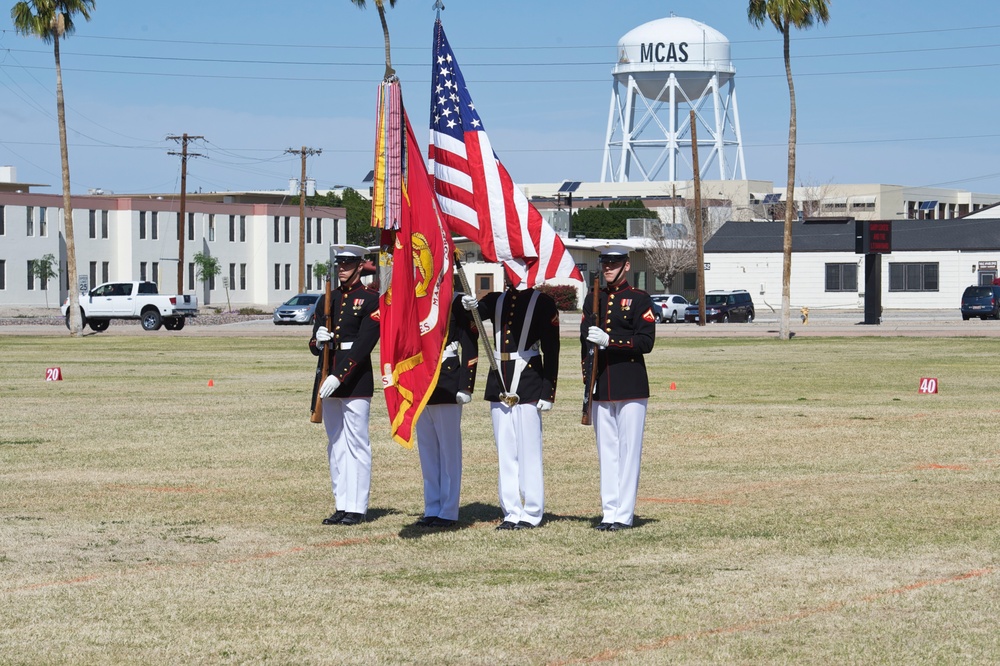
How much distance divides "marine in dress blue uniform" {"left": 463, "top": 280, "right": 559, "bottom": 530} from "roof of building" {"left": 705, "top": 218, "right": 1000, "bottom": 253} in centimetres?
7216

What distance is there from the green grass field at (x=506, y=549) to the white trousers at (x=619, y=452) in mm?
235

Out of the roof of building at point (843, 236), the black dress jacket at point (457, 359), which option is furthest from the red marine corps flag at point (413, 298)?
the roof of building at point (843, 236)

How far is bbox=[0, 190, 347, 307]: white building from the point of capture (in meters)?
87.7

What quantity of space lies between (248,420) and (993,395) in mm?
11671

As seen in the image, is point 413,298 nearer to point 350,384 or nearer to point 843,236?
point 350,384

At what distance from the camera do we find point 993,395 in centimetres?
2402

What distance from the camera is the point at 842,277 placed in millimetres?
82250

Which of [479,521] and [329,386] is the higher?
[329,386]

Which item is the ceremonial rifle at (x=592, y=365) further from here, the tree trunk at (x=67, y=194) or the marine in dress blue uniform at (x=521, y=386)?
the tree trunk at (x=67, y=194)

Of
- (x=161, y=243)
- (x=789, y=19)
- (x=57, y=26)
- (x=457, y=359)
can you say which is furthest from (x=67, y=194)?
(x=457, y=359)

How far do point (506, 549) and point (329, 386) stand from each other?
1882 millimetres

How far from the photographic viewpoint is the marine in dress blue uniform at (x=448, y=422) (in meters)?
11.4

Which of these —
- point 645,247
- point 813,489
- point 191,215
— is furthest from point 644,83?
point 813,489

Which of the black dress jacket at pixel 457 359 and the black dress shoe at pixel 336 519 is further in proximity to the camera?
the black dress shoe at pixel 336 519
